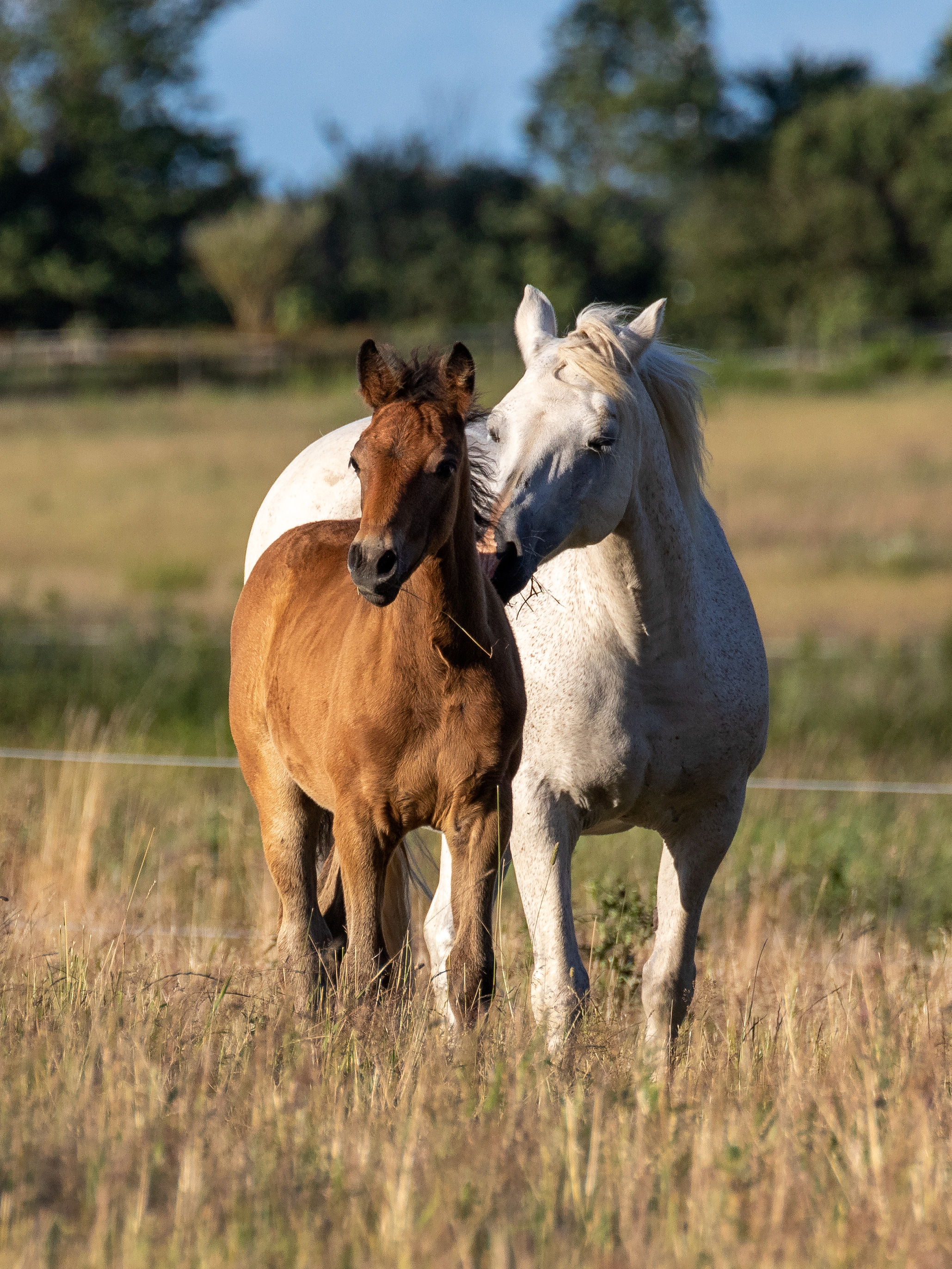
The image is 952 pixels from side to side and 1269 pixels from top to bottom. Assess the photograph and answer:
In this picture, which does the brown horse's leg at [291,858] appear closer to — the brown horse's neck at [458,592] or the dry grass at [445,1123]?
the dry grass at [445,1123]

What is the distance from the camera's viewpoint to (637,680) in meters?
4.37

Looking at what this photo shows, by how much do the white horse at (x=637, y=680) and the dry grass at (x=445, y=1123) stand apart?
0.27 m

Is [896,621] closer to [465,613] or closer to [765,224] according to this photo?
[465,613]

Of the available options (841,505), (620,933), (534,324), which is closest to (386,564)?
(534,324)

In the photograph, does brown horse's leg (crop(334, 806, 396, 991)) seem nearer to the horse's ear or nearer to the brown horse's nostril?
the brown horse's nostril

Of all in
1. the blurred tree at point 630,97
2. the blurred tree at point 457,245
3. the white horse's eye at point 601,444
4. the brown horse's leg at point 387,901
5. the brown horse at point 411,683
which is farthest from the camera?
the blurred tree at point 630,97

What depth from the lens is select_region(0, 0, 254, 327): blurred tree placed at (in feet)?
119

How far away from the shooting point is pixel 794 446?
24.5 metres

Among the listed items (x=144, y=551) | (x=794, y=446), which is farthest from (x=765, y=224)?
(x=144, y=551)

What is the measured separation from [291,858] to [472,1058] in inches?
43.9

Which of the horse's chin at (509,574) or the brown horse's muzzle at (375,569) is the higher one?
the brown horse's muzzle at (375,569)

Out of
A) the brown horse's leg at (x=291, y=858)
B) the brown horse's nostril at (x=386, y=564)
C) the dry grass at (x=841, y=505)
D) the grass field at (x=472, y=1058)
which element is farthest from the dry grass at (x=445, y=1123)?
the dry grass at (x=841, y=505)

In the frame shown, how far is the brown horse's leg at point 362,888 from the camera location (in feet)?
11.5

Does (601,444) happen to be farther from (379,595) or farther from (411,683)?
(379,595)
